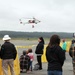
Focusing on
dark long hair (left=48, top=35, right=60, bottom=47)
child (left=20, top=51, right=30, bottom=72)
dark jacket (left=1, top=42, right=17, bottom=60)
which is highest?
dark long hair (left=48, top=35, right=60, bottom=47)

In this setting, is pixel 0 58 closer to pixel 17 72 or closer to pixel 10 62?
pixel 10 62

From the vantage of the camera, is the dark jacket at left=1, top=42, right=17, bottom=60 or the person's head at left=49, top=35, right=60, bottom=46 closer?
the person's head at left=49, top=35, right=60, bottom=46

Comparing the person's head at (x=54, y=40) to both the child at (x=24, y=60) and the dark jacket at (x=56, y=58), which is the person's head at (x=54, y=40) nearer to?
the dark jacket at (x=56, y=58)

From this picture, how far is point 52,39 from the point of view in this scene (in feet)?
27.9

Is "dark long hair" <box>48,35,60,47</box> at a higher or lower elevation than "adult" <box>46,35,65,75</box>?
higher

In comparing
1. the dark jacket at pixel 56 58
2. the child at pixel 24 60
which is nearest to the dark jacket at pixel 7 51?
the child at pixel 24 60

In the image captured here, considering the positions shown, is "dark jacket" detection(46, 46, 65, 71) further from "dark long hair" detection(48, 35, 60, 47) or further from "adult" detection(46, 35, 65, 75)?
"dark long hair" detection(48, 35, 60, 47)

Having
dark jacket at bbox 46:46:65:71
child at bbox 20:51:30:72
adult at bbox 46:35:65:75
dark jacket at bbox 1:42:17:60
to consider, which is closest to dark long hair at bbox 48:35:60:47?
adult at bbox 46:35:65:75

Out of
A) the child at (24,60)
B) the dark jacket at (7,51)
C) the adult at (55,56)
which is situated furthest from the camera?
the child at (24,60)

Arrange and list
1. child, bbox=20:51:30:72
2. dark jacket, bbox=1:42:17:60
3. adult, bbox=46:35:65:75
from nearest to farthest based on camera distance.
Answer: adult, bbox=46:35:65:75
dark jacket, bbox=1:42:17:60
child, bbox=20:51:30:72

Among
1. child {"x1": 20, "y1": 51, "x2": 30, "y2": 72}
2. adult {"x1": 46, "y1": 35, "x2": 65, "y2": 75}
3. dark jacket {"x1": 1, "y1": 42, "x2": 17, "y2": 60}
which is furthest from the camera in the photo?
child {"x1": 20, "y1": 51, "x2": 30, "y2": 72}

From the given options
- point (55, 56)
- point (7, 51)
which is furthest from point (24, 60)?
point (55, 56)

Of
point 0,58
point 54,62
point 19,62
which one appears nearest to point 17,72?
point 19,62

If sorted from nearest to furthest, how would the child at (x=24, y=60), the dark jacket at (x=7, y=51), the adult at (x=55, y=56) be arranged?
the adult at (x=55, y=56) < the dark jacket at (x=7, y=51) < the child at (x=24, y=60)
